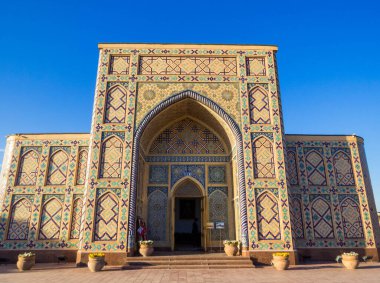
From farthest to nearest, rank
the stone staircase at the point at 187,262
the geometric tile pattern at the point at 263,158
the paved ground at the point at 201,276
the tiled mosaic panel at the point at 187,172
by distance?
the tiled mosaic panel at the point at 187,172 < the geometric tile pattern at the point at 263,158 < the stone staircase at the point at 187,262 < the paved ground at the point at 201,276

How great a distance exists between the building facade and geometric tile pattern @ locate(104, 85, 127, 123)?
0.14 feet

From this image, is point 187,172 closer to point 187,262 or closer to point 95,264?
point 187,262

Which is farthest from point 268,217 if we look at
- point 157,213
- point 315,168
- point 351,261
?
point 157,213

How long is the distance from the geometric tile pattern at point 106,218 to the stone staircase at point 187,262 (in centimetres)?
109

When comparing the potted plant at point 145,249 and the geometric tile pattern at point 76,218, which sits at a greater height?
the geometric tile pattern at point 76,218

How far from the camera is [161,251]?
1140 cm

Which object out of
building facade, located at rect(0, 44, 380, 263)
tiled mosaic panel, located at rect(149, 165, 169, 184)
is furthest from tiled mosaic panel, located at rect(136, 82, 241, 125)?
tiled mosaic panel, located at rect(149, 165, 169, 184)

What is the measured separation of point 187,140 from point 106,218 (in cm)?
480

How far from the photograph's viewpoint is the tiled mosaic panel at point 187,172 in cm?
1218

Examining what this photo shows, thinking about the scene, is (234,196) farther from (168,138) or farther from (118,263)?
(118,263)

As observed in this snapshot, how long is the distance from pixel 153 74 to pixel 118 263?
7.19m

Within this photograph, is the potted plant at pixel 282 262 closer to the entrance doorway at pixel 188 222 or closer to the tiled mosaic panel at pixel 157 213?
the tiled mosaic panel at pixel 157 213

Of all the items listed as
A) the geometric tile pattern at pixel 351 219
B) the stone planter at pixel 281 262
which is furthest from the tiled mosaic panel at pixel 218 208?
the geometric tile pattern at pixel 351 219

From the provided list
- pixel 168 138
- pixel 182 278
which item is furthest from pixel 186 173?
pixel 182 278
